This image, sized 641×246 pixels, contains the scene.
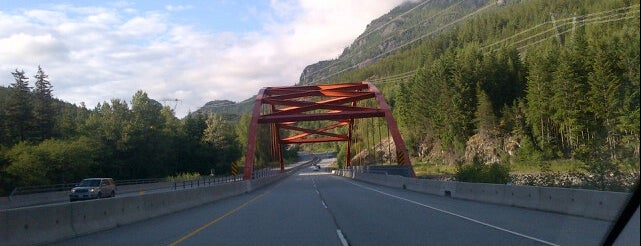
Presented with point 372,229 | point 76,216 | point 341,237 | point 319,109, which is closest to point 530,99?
point 319,109

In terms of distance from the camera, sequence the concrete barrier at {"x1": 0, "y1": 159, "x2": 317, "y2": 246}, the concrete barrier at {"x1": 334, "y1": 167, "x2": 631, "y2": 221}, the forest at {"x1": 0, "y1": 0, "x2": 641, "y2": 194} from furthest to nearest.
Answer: the forest at {"x1": 0, "y1": 0, "x2": 641, "y2": 194}
the concrete barrier at {"x1": 334, "y1": 167, "x2": 631, "y2": 221}
the concrete barrier at {"x1": 0, "y1": 159, "x2": 317, "y2": 246}

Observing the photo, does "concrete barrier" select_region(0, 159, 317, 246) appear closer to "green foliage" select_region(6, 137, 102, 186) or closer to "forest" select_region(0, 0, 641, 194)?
"forest" select_region(0, 0, 641, 194)

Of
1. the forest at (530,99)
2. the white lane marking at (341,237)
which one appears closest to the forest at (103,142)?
the forest at (530,99)

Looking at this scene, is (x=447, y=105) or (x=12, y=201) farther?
(x=447, y=105)

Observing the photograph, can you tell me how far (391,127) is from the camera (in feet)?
182

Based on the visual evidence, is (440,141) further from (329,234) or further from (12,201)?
(329,234)

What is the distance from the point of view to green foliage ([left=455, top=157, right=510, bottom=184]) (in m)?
30.6

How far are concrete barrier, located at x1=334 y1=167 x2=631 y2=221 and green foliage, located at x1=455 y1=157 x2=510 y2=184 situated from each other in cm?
236

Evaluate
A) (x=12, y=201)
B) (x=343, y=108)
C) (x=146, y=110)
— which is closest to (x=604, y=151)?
(x=12, y=201)

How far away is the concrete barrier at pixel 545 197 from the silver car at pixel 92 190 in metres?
19.7

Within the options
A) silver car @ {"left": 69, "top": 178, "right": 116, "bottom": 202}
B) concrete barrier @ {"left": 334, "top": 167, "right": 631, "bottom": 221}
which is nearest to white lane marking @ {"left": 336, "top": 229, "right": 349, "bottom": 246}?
concrete barrier @ {"left": 334, "top": 167, "right": 631, "bottom": 221}

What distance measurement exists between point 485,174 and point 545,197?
13.2m

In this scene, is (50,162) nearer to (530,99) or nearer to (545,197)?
(530,99)

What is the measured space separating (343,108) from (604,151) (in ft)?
157
